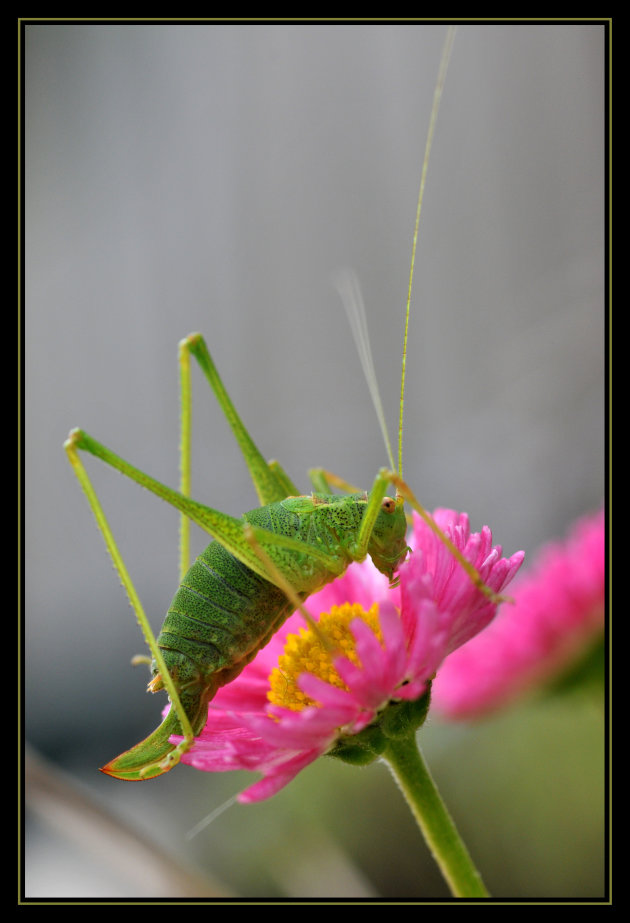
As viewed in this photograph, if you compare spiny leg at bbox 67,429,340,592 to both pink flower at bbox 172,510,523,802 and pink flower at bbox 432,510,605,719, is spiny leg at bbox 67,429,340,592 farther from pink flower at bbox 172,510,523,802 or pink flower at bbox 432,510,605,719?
pink flower at bbox 432,510,605,719

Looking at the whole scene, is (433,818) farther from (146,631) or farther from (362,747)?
(146,631)

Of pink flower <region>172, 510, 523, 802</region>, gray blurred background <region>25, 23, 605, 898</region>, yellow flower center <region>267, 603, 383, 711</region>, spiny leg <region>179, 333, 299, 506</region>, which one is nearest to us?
pink flower <region>172, 510, 523, 802</region>

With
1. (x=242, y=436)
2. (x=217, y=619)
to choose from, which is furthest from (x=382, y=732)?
(x=242, y=436)

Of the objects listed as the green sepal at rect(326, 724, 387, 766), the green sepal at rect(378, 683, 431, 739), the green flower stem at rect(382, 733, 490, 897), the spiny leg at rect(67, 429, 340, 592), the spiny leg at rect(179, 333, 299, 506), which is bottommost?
the green flower stem at rect(382, 733, 490, 897)

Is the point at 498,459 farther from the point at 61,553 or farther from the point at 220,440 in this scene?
the point at 61,553

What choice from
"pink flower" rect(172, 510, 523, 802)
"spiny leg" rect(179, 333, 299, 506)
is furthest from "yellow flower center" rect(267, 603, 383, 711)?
"spiny leg" rect(179, 333, 299, 506)

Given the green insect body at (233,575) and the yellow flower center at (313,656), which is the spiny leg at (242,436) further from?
the yellow flower center at (313,656)
